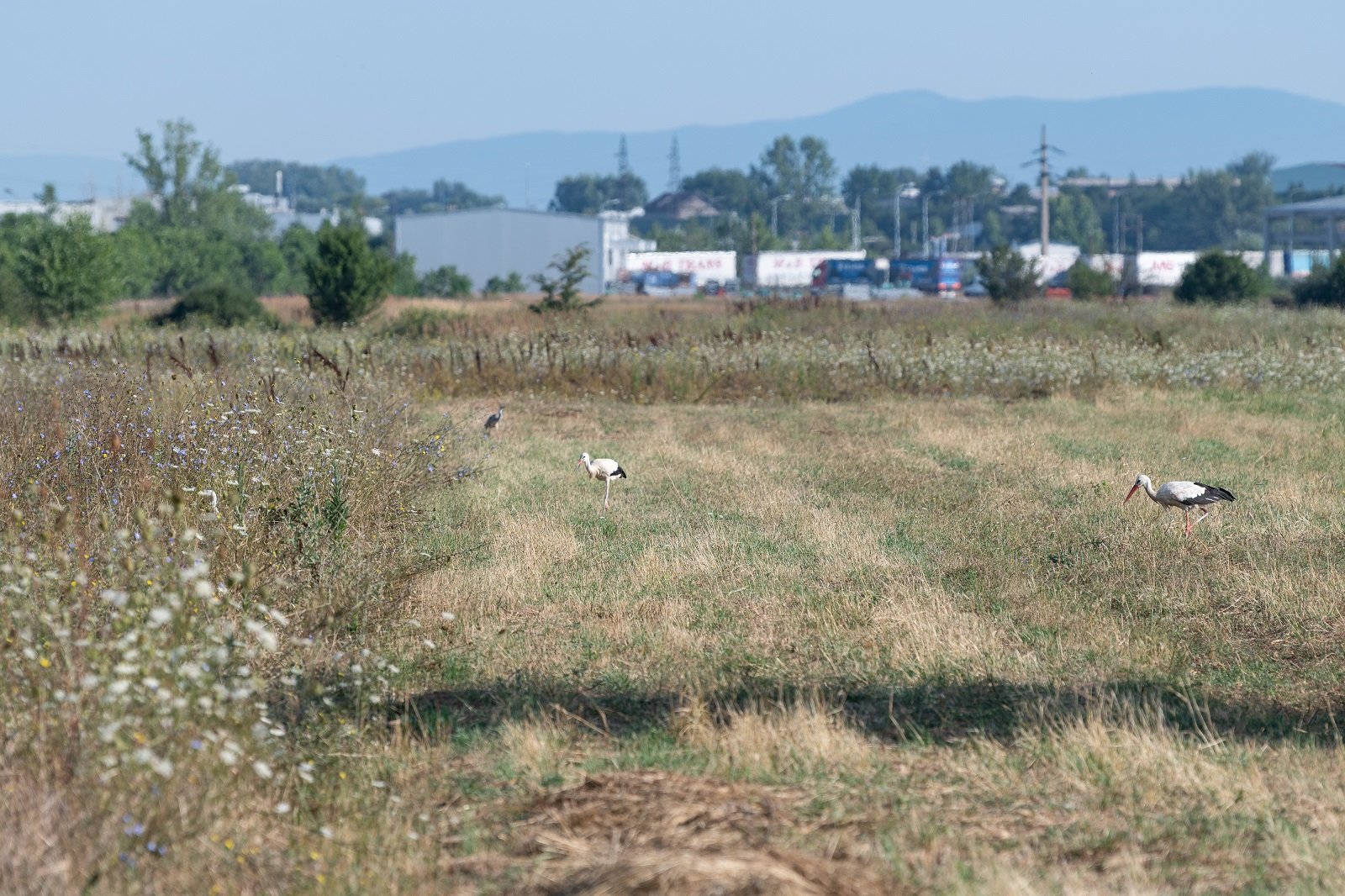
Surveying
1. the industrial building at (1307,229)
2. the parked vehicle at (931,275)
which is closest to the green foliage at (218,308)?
the parked vehicle at (931,275)

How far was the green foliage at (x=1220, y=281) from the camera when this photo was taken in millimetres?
49000

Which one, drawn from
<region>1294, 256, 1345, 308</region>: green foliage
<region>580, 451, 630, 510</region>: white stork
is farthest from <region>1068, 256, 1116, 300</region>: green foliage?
<region>580, 451, 630, 510</region>: white stork

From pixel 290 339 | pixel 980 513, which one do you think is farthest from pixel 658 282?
pixel 980 513

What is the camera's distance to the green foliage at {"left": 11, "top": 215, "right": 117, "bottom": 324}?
41.3 metres

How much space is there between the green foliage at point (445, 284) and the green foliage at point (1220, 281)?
1566 inches

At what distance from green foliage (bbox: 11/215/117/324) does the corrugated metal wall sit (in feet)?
187

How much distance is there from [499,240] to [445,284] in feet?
63.0

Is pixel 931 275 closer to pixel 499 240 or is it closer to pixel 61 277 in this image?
pixel 499 240

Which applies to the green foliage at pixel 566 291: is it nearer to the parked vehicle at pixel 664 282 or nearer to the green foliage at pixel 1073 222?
the parked vehicle at pixel 664 282

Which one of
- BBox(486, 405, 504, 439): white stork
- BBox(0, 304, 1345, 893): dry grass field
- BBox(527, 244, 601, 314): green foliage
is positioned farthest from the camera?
BBox(527, 244, 601, 314): green foliage

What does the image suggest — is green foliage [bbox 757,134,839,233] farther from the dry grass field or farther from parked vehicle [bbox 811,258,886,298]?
the dry grass field

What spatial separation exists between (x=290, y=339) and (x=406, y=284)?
180 feet

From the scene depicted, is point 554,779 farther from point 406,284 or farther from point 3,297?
point 406,284

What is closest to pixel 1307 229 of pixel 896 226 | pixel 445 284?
pixel 896 226
